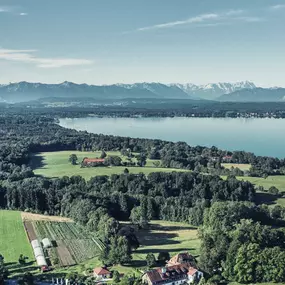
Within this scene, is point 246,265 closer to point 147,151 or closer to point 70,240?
point 70,240

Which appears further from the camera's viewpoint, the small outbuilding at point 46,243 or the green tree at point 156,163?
the green tree at point 156,163

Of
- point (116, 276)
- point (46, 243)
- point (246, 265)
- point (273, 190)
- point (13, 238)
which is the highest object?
point (273, 190)

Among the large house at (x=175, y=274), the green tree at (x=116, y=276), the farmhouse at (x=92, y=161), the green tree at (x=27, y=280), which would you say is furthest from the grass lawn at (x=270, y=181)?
the green tree at (x=27, y=280)

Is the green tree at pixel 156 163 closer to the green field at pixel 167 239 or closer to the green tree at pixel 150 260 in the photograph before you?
the green field at pixel 167 239

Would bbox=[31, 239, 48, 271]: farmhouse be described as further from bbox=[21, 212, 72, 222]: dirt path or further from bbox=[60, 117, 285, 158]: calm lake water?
bbox=[60, 117, 285, 158]: calm lake water

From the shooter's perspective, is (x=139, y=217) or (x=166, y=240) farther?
(x=139, y=217)

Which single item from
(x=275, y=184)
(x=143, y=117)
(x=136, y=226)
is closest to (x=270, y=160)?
(x=275, y=184)

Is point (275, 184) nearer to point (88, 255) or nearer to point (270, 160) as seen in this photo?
point (270, 160)

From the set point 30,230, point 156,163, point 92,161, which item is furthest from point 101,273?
point 156,163
